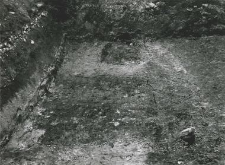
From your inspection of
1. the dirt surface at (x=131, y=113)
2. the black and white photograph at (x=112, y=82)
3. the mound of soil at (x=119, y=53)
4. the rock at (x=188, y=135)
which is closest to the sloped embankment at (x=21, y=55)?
the black and white photograph at (x=112, y=82)

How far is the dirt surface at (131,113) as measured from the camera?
1.63 meters

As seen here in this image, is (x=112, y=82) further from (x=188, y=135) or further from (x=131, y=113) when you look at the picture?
(x=188, y=135)

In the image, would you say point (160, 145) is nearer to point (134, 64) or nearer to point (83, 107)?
point (83, 107)

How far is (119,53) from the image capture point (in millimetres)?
2352

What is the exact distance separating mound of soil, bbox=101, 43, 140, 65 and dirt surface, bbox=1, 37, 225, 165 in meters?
0.04

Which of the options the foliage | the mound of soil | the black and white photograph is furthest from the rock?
the foliage

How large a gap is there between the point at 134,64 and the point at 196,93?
52 centimetres

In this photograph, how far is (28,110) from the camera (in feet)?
6.47

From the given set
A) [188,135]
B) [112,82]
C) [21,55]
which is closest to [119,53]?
[112,82]

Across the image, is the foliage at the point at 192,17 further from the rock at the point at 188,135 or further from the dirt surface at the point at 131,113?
the rock at the point at 188,135

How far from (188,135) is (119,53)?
94 centimetres

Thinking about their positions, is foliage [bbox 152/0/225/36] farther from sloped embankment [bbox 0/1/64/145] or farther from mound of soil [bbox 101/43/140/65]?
sloped embankment [bbox 0/1/64/145]

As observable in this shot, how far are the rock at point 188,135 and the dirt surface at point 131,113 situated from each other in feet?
0.10

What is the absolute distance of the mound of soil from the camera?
228 centimetres
